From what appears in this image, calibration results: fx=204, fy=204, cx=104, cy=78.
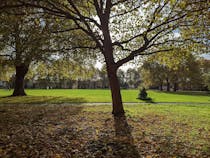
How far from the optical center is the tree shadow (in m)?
5.16

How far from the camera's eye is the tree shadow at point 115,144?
5.16 metres

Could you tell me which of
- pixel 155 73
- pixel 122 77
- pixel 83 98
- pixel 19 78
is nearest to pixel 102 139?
pixel 83 98

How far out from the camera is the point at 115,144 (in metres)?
5.85

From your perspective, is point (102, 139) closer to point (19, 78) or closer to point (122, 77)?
point (19, 78)

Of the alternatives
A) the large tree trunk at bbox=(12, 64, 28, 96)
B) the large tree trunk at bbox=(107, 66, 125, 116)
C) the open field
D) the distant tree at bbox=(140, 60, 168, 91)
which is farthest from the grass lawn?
the distant tree at bbox=(140, 60, 168, 91)

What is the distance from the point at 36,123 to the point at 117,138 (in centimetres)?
373

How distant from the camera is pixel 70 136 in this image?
256 inches

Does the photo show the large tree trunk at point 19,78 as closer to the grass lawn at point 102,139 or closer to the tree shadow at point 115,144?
the grass lawn at point 102,139

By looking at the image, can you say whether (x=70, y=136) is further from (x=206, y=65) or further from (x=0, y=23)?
(x=206, y=65)

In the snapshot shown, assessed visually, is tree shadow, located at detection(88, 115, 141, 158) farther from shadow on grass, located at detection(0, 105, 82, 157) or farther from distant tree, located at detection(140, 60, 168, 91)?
distant tree, located at detection(140, 60, 168, 91)

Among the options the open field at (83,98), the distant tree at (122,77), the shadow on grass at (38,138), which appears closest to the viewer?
the shadow on grass at (38,138)

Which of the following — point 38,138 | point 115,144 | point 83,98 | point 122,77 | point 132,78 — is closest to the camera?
point 115,144

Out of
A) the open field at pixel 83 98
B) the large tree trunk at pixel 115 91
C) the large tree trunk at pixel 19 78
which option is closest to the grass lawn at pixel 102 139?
the large tree trunk at pixel 115 91

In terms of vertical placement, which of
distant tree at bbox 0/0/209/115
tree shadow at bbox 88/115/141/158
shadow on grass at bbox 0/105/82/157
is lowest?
tree shadow at bbox 88/115/141/158
